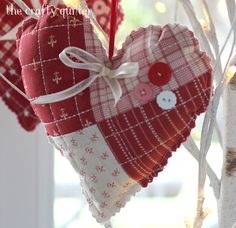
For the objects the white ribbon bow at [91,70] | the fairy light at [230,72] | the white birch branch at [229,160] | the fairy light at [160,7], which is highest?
the white ribbon bow at [91,70]

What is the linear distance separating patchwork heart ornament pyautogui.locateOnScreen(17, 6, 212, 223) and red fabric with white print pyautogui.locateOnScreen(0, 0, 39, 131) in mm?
170

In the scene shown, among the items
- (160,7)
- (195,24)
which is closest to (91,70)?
(195,24)

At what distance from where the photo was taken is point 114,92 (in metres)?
0.59

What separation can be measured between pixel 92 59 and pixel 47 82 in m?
0.06

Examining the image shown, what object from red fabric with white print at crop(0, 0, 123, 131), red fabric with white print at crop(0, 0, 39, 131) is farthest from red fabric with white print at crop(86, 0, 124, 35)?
red fabric with white print at crop(0, 0, 39, 131)

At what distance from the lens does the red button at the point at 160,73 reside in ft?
1.91

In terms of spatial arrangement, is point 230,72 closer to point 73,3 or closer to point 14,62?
point 73,3

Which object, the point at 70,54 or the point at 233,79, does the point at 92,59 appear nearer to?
the point at 70,54

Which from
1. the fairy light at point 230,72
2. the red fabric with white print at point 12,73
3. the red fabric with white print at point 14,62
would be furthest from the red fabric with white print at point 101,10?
the fairy light at point 230,72

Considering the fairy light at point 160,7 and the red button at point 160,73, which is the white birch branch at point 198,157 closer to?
the red button at point 160,73

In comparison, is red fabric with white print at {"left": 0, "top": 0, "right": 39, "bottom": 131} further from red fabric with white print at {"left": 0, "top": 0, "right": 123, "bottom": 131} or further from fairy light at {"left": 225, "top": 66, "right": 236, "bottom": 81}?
fairy light at {"left": 225, "top": 66, "right": 236, "bottom": 81}

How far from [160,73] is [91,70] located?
0.26 ft

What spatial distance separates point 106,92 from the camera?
60 cm

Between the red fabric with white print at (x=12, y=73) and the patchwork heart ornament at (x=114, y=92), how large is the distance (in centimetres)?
17
